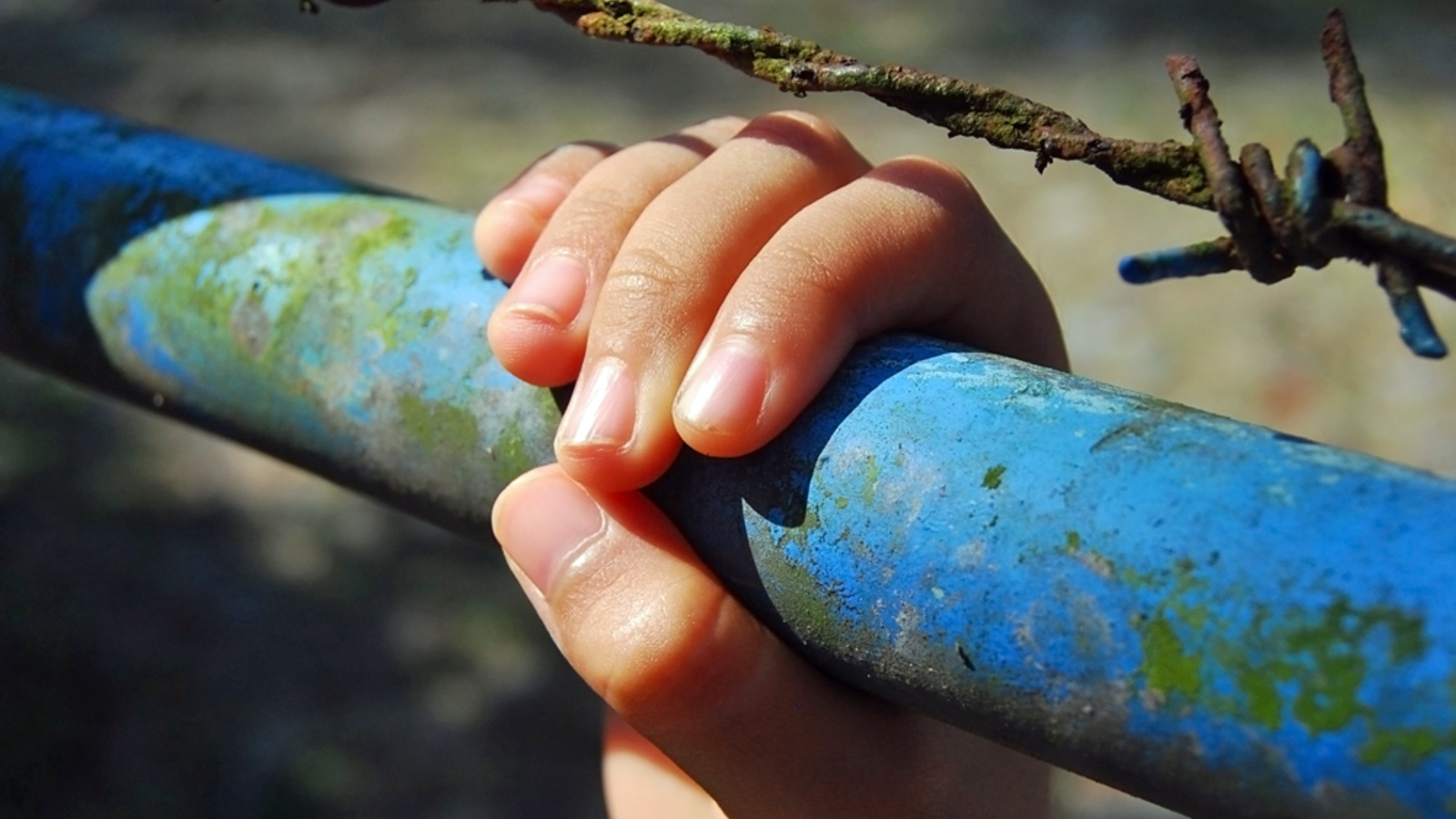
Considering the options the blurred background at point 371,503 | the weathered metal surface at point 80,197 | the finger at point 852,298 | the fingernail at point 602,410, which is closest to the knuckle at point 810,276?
the finger at point 852,298

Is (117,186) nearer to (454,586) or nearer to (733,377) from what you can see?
(733,377)

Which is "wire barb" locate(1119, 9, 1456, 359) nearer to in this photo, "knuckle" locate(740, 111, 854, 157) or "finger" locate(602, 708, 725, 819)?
"knuckle" locate(740, 111, 854, 157)

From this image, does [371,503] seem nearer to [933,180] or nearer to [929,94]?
[933,180]

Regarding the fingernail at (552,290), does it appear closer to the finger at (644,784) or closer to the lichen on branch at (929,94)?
the lichen on branch at (929,94)

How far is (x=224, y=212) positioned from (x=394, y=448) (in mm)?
248

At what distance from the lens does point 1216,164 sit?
627mm

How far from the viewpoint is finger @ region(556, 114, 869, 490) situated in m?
0.75

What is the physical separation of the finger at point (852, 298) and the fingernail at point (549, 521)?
0.31 feet

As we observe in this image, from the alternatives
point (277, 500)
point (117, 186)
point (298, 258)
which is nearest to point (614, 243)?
point (298, 258)

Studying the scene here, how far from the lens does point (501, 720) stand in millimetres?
2512

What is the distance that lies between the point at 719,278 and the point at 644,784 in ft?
2.04

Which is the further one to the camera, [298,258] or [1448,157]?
[1448,157]

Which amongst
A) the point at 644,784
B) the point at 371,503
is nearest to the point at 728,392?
the point at 644,784

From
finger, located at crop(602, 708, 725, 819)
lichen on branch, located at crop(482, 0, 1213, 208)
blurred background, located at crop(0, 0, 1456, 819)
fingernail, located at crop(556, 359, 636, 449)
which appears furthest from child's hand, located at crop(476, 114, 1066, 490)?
blurred background, located at crop(0, 0, 1456, 819)
